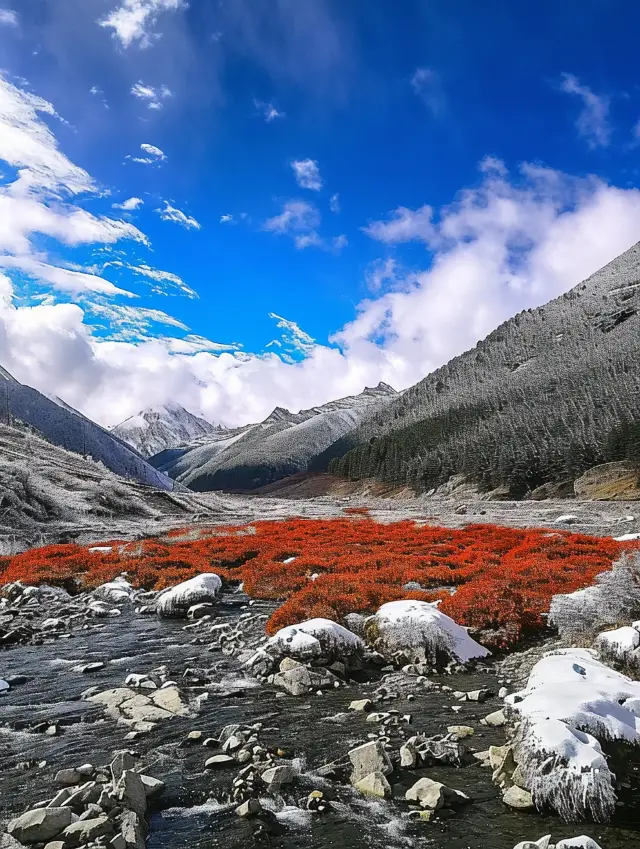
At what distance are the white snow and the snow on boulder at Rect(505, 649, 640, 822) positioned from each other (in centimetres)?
462

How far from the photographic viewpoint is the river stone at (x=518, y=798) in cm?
684

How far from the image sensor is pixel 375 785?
24.3 ft

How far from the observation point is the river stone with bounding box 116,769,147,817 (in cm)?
682

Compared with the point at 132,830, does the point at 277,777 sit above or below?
below

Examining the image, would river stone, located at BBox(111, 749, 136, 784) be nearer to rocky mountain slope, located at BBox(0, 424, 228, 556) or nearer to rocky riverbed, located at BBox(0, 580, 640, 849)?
rocky riverbed, located at BBox(0, 580, 640, 849)

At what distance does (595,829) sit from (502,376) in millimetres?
171326

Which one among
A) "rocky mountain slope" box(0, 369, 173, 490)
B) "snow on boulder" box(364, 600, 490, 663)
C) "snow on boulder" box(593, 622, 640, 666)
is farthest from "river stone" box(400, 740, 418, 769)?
"rocky mountain slope" box(0, 369, 173, 490)

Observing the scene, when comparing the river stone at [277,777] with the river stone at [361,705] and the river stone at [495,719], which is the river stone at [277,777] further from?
the river stone at [495,719]

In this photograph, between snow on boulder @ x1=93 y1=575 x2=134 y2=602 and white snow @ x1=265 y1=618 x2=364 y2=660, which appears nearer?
white snow @ x1=265 y1=618 x2=364 y2=660

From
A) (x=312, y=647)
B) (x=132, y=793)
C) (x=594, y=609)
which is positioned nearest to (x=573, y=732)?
(x=132, y=793)

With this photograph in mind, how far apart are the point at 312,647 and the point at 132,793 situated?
596 cm

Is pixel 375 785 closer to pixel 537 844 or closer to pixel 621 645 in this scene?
pixel 537 844

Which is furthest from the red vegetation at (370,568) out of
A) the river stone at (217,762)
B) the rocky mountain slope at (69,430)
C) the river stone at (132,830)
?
the rocky mountain slope at (69,430)

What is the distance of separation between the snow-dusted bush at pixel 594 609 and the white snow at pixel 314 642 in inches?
235
